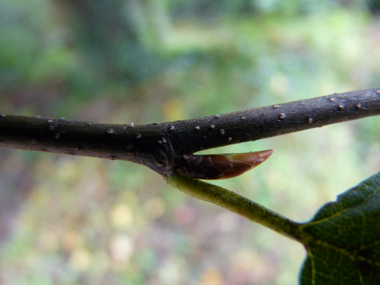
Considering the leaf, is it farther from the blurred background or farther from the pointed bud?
the blurred background

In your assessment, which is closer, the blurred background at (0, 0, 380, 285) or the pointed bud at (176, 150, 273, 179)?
the pointed bud at (176, 150, 273, 179)

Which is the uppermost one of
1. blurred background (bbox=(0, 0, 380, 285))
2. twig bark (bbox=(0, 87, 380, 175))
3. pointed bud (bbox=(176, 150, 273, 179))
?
blurred background (bbox=(0, 0, 380, 285))

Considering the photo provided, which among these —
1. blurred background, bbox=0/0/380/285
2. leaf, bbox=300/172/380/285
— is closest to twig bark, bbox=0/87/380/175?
leaf, bbox=300/172/380/285

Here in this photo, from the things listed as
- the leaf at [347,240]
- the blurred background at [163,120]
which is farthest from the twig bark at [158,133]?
the blurred background at [163,120]

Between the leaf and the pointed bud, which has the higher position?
the pointed bud

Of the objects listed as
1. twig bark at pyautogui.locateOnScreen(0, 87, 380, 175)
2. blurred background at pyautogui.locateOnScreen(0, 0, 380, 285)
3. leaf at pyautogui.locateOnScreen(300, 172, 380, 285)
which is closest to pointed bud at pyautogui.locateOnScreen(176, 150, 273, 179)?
twig bark at pyautogui.locateOnScreen(0, 87, 380, 175)
